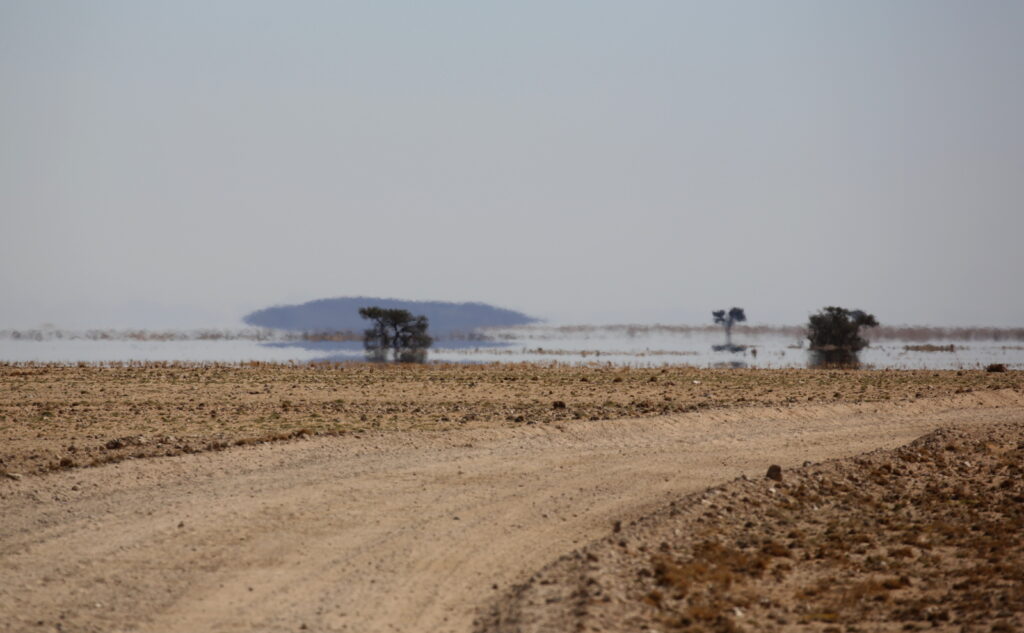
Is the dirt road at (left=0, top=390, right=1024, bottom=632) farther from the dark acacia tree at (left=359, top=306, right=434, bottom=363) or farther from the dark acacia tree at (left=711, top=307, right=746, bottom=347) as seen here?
the dark acacia tree at (left=711, top=307, right=746, bottom=347)

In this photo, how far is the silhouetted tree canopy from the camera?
100 meters

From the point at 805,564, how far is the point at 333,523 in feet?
21.0

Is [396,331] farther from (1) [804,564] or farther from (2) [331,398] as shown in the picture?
(1) [804,564]

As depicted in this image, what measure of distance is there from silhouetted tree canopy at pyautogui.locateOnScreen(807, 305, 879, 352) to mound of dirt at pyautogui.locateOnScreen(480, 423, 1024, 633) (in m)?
84.0

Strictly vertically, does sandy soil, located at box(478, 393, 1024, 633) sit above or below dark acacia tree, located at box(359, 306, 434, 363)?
below

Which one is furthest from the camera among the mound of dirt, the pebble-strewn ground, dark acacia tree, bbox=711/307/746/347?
dark acacia tree, bbox=711/307/746/347

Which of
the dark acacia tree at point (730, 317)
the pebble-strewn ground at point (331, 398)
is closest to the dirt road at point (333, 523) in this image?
the pebble-strewn ground at point (331, 398)

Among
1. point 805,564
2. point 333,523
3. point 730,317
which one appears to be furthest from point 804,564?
point 730,317

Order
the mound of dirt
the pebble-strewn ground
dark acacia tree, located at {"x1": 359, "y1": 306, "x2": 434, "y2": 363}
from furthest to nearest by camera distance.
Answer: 1. dark acacia tree, located at {"x1": 359, "y1": 306, "x2": 434, "y2": 363}
2. the pebble-strewn ground
3. the mound of dirt

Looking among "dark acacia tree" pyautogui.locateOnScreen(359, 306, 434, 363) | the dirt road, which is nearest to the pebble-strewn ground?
the dirt road

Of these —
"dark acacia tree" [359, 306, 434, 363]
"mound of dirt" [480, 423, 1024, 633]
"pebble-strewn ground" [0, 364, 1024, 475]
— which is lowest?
"mound of dirt" [480, 423, 1024, 633]

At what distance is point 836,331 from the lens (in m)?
100

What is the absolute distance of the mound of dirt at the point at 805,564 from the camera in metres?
10.9

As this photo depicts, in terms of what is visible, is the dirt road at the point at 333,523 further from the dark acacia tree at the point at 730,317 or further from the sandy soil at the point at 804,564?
the dark acacia tree at the point at 730,317
